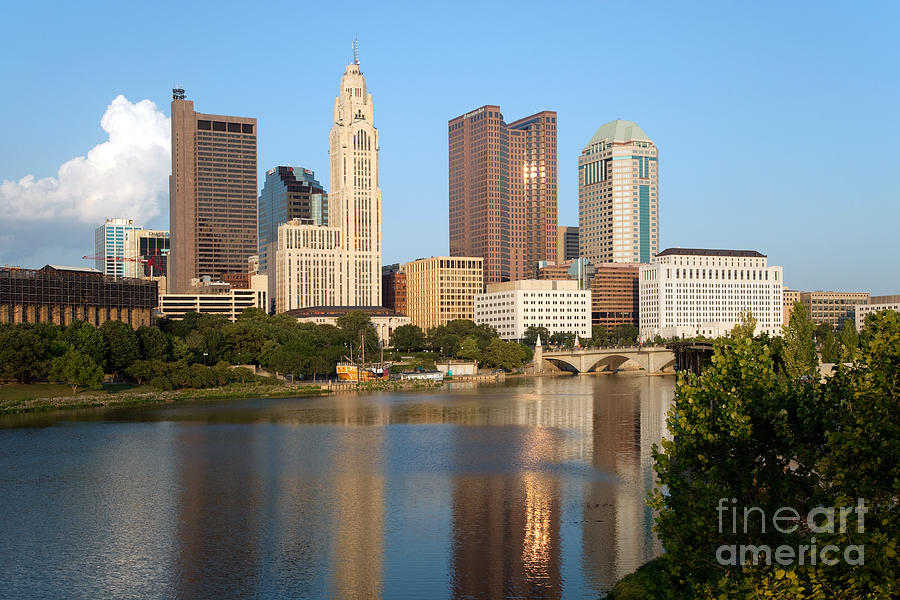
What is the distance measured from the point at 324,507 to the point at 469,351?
136078mm

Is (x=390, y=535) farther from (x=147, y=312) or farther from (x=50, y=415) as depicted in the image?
(x=147, y=312)

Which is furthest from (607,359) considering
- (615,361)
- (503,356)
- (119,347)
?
(119,347)

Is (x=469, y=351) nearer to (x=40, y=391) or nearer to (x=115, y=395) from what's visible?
(x=115, y=395)

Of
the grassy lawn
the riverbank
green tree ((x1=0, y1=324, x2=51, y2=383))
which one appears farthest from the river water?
green tree ((x1=0, y1=324, x2=51, y2=383))

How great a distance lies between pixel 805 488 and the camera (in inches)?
899

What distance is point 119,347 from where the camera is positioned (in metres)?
124

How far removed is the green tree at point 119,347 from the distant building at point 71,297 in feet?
81.7

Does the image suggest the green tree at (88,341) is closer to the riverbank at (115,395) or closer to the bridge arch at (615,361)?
the riverbank at (115,395)

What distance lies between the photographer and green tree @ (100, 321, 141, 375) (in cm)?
12412

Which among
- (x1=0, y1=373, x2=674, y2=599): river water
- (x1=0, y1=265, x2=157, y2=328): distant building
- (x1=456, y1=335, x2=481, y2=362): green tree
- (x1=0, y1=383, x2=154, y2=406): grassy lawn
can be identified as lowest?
(x1=0, y1=373, x2=674, y2=599): river water

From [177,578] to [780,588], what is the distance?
88.7ft

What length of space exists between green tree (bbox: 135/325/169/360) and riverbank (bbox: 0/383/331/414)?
749 centimetres

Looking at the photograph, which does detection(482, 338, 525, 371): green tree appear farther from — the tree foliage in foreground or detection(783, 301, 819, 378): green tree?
the tree foliage in foreground

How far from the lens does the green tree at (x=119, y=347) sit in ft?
407
